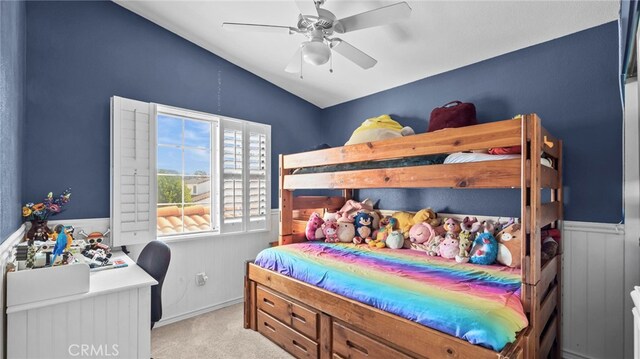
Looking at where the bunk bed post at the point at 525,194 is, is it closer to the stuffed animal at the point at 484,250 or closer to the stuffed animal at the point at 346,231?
the stuffed animal at the point at 484,250

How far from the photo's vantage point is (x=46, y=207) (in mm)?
2209

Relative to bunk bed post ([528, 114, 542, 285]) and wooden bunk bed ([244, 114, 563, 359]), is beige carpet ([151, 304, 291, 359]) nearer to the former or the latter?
wooden bunk bed ([244, 114, 563, 359])

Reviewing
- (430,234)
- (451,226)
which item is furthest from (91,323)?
(451,226)

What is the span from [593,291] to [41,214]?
4.12m

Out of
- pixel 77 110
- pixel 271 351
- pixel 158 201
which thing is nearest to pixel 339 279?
pixel 271 351

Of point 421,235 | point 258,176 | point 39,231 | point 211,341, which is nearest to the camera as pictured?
point 39,231

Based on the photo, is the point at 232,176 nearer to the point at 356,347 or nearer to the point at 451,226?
the point at 356,347

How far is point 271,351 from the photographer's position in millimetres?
2369

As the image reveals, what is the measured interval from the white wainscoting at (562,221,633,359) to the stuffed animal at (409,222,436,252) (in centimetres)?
101

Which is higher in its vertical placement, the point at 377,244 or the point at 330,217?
the point at 330,217

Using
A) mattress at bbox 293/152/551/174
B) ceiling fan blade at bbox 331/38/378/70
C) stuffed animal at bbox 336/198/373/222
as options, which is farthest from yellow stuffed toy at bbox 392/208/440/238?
Answer: ceiling fan blade at bbox 331/38/378/70

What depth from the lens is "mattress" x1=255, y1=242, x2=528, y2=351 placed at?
1413 mm

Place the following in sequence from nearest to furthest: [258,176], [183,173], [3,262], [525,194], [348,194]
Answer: [3,262]
[525,194]
[183,173]
[258,176]
[348,194]

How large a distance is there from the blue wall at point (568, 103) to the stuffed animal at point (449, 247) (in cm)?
51
